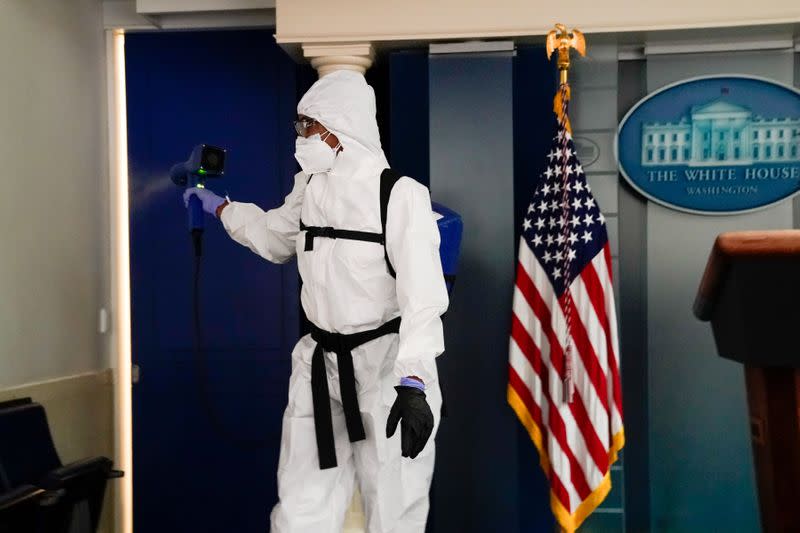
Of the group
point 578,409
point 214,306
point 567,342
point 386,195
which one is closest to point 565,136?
point 567,342

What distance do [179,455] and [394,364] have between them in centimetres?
160

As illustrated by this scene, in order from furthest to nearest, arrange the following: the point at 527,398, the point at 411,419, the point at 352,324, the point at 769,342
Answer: the point at 527,398 < the point at 352,324 < the point at 411,419 < the point at 769,342

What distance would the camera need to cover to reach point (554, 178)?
318 cm

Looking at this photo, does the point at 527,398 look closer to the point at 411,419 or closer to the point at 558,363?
the point at 558,363

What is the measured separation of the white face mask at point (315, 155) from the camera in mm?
2701

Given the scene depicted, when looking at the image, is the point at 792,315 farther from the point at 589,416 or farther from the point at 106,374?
the point at 106,374

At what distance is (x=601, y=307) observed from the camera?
3.12 metres

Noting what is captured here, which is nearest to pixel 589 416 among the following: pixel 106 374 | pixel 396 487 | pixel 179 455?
pixel 396 487

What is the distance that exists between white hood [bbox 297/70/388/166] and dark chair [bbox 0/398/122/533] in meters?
1.20

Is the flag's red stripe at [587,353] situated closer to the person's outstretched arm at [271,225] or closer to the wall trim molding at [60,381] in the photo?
the person's outstretched arm at [271,225]

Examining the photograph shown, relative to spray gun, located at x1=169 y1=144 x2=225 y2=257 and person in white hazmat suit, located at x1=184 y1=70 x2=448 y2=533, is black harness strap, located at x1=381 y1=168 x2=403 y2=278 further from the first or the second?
spray gun, located at x1=169 y1=144 x2=225 y2=257

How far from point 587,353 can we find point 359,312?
2.94 feet

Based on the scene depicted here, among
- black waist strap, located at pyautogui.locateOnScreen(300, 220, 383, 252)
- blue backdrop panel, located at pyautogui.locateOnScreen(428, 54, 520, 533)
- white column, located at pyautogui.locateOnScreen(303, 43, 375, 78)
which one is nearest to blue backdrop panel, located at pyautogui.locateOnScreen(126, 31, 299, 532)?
white column, located at pyautogui.locateOnScreen(303, 43, 375, 78)

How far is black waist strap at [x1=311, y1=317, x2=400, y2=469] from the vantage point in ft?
8.57
